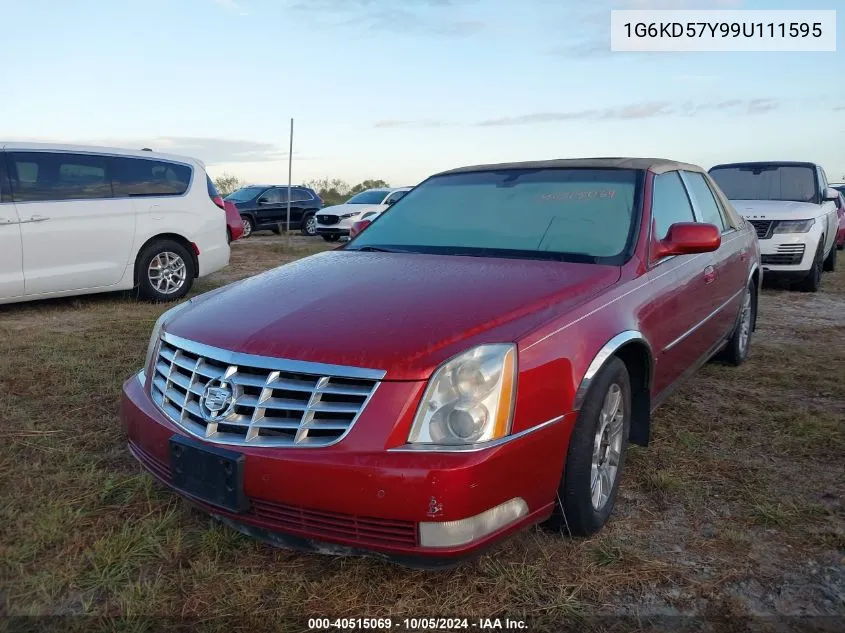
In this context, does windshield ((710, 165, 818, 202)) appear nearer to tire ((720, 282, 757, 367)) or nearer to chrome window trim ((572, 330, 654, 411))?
tire ((720, 282, 757, 367))

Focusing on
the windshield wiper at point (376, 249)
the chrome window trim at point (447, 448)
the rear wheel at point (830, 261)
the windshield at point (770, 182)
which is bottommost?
the chrome window trim at point (447, 448)

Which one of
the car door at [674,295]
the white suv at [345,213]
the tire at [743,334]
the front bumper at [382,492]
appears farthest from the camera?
the white suv at [345,213]

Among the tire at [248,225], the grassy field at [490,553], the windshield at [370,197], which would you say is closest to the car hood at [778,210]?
the grassy field at [490,553]

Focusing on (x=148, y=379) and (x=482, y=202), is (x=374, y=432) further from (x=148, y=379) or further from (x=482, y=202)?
(x=482, y=202)

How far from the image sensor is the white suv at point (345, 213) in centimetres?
1631

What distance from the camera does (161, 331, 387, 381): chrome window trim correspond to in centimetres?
209

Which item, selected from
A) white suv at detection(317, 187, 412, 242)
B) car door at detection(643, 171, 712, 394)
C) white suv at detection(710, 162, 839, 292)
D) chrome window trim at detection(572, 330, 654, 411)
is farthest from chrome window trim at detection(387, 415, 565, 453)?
white suv at detection(317, 187, 412, 242)

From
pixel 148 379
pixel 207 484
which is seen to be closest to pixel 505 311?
pixel 207 484

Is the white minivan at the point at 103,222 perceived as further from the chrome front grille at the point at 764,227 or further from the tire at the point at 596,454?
the chrome front grille at the point at 764,227

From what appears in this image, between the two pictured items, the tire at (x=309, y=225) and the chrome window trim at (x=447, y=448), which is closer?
the chrome window trim at (x=447, y=448)

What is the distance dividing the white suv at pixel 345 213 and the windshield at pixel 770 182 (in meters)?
8.11

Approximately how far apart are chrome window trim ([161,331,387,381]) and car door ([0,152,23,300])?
194 inches

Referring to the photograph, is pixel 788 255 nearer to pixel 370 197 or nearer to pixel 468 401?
pixel 468 401

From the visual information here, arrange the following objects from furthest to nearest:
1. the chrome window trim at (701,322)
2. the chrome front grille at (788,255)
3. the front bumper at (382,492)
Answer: the chrome front grille at (788,255) → the chrome window trim at (701,322) → the front bumper at (382,492)
